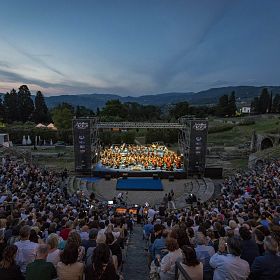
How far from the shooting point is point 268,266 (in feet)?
12.5

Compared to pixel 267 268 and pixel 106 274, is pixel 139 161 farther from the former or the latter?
pixel 106 274

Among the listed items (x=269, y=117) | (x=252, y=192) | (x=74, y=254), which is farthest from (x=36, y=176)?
(x=269, y=117)

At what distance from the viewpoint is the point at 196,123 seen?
27141mm

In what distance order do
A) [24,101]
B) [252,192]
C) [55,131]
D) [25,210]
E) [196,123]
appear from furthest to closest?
1. [24,101]
2. [55,131]
3. [196,123]
4. [252,192]
5. [25,210]

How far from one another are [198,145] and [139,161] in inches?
244

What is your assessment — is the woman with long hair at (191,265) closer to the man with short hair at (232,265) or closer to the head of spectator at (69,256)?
the man with short hair at (232,265)

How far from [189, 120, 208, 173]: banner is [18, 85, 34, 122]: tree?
49.5m

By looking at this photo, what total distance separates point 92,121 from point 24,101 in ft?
148

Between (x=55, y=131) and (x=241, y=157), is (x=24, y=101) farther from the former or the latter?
(x=241, y=157)

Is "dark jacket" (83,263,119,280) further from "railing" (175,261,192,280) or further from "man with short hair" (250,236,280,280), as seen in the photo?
"man with short hair" (250,236,280,280)

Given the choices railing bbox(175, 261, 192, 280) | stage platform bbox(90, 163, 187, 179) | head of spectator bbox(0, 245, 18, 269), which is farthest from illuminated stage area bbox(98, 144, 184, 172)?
head of spectator bbox(0, 245, 18, 269)

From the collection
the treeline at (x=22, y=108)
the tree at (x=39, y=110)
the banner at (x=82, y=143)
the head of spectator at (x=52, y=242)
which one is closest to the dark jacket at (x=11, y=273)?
the head of spectator at (x=52, y=242)

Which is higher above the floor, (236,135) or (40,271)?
(40,271)

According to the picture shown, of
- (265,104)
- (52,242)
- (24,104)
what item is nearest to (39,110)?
(24,104)
